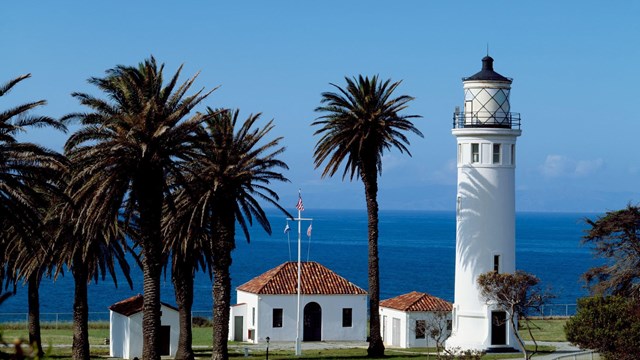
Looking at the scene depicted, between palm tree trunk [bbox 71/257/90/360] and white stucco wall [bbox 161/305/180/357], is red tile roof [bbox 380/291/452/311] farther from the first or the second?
palm tree trunk [bbox 71/257/90/360]

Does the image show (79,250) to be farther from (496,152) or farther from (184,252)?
(496,152)

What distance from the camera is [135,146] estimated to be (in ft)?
113

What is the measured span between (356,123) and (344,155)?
1.70 m

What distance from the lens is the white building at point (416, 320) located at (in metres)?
52.3

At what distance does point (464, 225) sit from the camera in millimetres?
50000

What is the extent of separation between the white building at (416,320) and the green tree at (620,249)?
23.4 feet

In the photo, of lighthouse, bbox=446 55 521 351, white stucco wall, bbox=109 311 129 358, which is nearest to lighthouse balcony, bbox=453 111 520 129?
lighthouse, bbox=446 55 521 351

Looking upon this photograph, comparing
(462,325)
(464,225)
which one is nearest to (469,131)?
(464,225)

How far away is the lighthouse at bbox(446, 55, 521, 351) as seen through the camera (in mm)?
49344

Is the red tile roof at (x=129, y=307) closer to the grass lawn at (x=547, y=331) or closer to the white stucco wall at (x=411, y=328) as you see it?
the white stucco wall at (x=411, y=328)

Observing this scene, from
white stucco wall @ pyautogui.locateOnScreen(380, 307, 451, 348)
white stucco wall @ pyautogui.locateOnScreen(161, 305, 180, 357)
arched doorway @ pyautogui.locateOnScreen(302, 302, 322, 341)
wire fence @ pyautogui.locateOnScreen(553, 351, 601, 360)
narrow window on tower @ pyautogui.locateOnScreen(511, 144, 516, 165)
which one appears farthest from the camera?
arched doorway @ pyautogui.locateOnScreen(302, 302, 322, 341)

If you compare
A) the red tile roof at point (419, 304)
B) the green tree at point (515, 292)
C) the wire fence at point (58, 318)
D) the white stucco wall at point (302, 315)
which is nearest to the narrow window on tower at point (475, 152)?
the green tree at point (515, 292)

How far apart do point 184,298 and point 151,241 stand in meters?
9.97

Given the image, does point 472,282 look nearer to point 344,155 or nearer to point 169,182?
point 344,155
